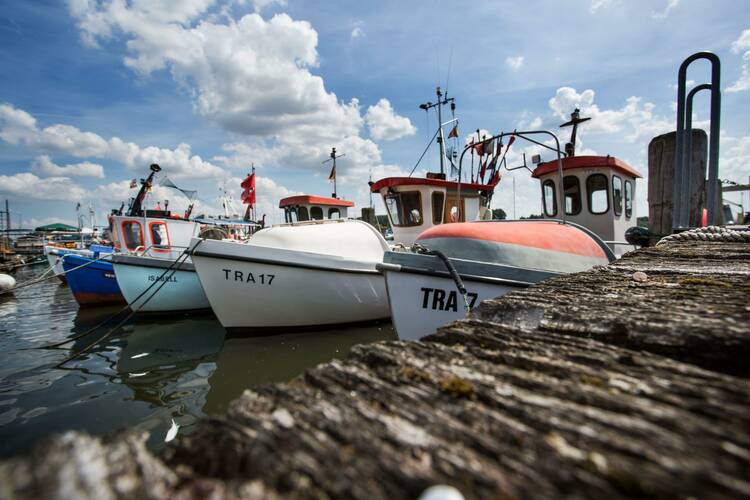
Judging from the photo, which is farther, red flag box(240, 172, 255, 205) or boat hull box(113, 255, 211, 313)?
red flag box(240, 172, 255, 205)

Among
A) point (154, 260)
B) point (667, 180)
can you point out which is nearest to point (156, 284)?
point (154, 260)

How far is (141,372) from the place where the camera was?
17.4 feet

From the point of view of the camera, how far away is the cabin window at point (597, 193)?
7.33 m

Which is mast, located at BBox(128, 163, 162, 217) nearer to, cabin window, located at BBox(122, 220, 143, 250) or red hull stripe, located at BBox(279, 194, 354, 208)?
cabin window, located at BBox(122, 220, 143, 250)

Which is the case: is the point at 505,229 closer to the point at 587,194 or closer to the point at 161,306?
the point at 587,194

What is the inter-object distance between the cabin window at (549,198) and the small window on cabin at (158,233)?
11.8m

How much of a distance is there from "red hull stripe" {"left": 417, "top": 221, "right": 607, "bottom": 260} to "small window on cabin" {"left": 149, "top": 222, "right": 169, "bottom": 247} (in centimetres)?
1099

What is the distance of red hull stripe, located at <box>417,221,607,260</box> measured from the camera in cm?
427

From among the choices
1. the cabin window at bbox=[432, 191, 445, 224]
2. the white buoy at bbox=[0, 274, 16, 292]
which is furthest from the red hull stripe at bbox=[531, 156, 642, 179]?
the white buoy at bbox=[0, 274, 16, 292]

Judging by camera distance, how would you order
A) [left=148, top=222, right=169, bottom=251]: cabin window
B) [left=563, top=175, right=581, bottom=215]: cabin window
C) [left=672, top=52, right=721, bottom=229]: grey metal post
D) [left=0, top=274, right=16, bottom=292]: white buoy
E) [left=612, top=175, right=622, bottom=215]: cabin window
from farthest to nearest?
[left=0, top=274, right=16, bottom=292]: white buoy → [left=148, top=222, right=169, bottom=251]: cabin window → [left=563, top=175, right=581, bottom=215]: cabin window → [left=612, top=175, right=622, bottom=215]: cabin window → [left=672, top=52, right=721, bottom=229]: grey metal post

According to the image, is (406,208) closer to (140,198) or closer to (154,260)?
(154,260)

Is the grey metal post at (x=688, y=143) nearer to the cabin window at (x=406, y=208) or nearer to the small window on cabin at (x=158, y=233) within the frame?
the cabin window at (x=406, y=208)

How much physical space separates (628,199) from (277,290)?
7.61 meters

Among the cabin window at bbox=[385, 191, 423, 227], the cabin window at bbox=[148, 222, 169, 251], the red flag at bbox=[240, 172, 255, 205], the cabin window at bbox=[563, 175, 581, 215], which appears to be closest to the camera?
the cabin window at bbox=[563, 175, 581, 215]
